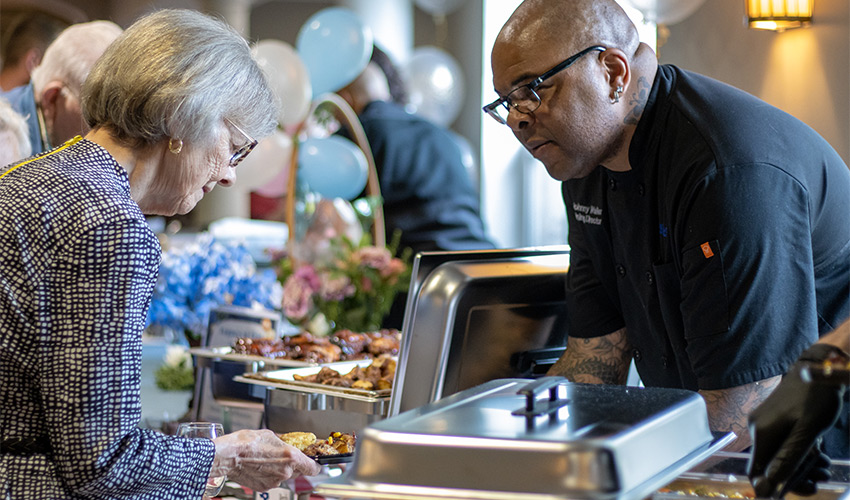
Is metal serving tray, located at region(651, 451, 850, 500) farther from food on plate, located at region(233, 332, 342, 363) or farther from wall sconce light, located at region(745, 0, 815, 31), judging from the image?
wall sconce light, located at region(745, 0, 815, 31)

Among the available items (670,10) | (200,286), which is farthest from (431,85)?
(200,286)

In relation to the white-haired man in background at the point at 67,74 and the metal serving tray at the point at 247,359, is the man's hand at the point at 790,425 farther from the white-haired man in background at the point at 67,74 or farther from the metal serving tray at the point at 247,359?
the white-haired man in background at the point at 67,74

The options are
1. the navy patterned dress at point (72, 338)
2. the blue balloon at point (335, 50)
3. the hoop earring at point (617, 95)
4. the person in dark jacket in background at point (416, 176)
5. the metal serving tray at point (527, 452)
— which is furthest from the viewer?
the blue balloon at point (335, 50)

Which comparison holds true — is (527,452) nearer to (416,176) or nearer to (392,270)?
(392,270)

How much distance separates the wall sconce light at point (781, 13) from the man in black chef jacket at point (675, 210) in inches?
31.5

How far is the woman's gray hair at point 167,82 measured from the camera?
4.24 ft

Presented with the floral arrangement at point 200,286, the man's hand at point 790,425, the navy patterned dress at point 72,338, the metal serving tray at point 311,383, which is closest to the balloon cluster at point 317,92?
the floral arrangement at point 200,286

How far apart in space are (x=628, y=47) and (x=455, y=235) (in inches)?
91.3

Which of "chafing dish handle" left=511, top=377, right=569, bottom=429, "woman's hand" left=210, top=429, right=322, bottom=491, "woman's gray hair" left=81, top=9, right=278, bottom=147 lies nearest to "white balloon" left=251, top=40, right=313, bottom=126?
"woman's gray hair" left=81, top=9, right=278, bottom=147

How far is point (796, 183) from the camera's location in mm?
1454

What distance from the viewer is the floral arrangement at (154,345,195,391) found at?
112 inches

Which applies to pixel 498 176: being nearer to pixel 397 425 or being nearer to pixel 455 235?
pixel 455 235

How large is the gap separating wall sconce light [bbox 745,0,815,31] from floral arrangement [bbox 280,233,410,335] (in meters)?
1.20

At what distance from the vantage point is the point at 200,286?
283 cm
